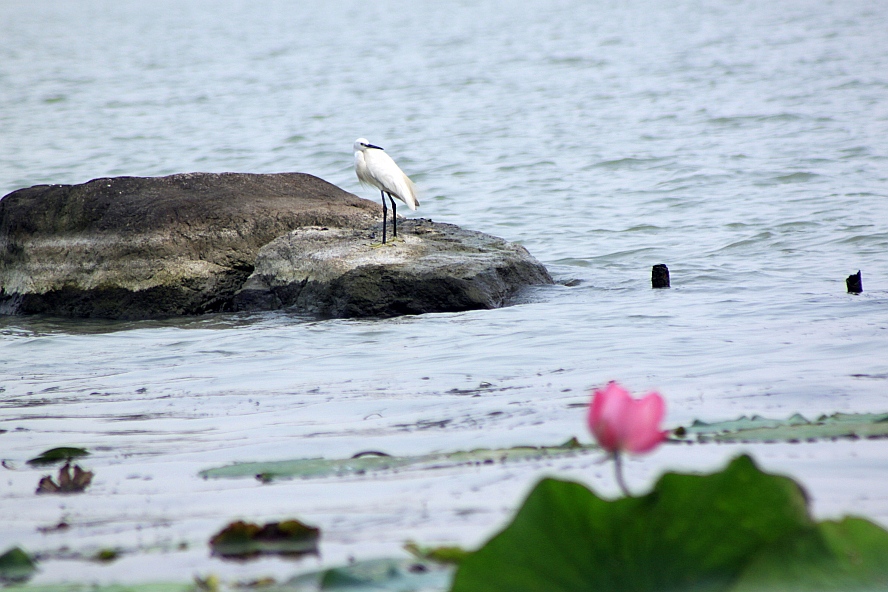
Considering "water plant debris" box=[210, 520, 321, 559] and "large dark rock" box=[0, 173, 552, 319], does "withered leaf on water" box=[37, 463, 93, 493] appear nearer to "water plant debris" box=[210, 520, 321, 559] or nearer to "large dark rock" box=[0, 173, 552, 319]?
"water plant debris" box=[210, 520, 321, 559]

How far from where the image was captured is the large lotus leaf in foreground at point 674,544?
126 centimetres

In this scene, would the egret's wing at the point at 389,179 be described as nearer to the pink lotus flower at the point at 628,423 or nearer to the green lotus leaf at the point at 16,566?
the green lotus leaf at the point at 16,566

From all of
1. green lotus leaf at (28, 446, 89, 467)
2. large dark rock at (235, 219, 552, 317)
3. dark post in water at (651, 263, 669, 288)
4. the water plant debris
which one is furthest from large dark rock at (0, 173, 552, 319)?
the water plant debris

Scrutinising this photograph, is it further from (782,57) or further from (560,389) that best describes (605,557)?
(782,57)

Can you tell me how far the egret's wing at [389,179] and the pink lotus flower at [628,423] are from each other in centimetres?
542

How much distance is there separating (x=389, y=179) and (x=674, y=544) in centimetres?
551

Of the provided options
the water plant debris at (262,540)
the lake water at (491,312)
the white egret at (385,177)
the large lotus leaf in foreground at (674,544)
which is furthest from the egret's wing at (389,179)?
the large lotus leaf in foreground at (674,544)

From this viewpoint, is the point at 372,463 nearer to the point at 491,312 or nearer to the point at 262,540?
the point at 262,540

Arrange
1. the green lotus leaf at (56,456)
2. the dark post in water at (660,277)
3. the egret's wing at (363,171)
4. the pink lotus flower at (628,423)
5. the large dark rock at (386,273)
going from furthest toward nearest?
the egret's wing at (363,171) < the dark post in water at (660,277) < the large dark rock at (386,273) < the green lotus leaf at (56,456) < the pink lotus flower at (628,423)

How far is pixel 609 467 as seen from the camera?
2.31 m

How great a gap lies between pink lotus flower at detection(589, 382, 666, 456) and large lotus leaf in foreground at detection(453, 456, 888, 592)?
89 millimetres

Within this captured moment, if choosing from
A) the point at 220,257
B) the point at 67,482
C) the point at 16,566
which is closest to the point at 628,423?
the point at 16,566

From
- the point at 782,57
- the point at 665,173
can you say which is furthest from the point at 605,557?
the point at 782,57

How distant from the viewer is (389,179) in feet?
21.7
